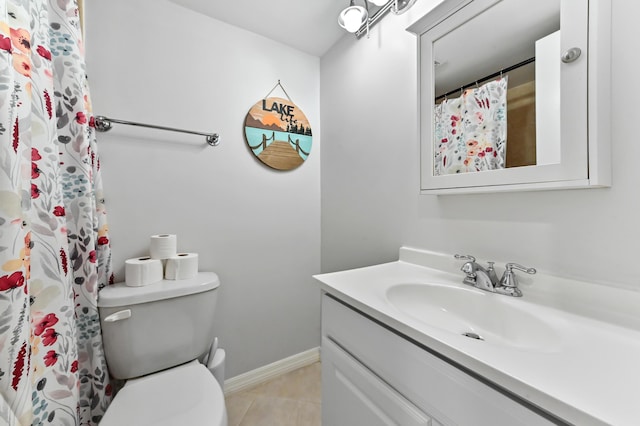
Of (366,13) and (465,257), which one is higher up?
(366,13)

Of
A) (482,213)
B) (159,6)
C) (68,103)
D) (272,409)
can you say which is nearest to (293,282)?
(272,409)

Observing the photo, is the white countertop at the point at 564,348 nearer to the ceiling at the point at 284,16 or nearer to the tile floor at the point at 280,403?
the tile floor at the point at 280,403

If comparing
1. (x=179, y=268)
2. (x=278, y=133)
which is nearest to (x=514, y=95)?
(x=278, y=133)

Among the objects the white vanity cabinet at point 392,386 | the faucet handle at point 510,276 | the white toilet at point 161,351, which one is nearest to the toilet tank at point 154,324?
the white toilet at point 161,351

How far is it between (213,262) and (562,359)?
1.43 metres

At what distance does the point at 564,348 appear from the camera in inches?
19.3

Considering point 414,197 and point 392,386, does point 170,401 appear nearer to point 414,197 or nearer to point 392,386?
point 392,386

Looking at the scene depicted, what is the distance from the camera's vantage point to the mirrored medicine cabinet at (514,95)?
61cm

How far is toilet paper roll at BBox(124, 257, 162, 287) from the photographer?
3.58 feet

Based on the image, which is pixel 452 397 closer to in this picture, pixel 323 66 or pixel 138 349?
pixel 138 349

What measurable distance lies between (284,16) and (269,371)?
2.15 meters

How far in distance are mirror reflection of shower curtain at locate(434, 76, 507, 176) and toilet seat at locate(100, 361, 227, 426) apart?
1.18 metres

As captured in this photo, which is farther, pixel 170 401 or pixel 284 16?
pixel 284 16

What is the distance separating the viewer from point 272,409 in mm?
1354
